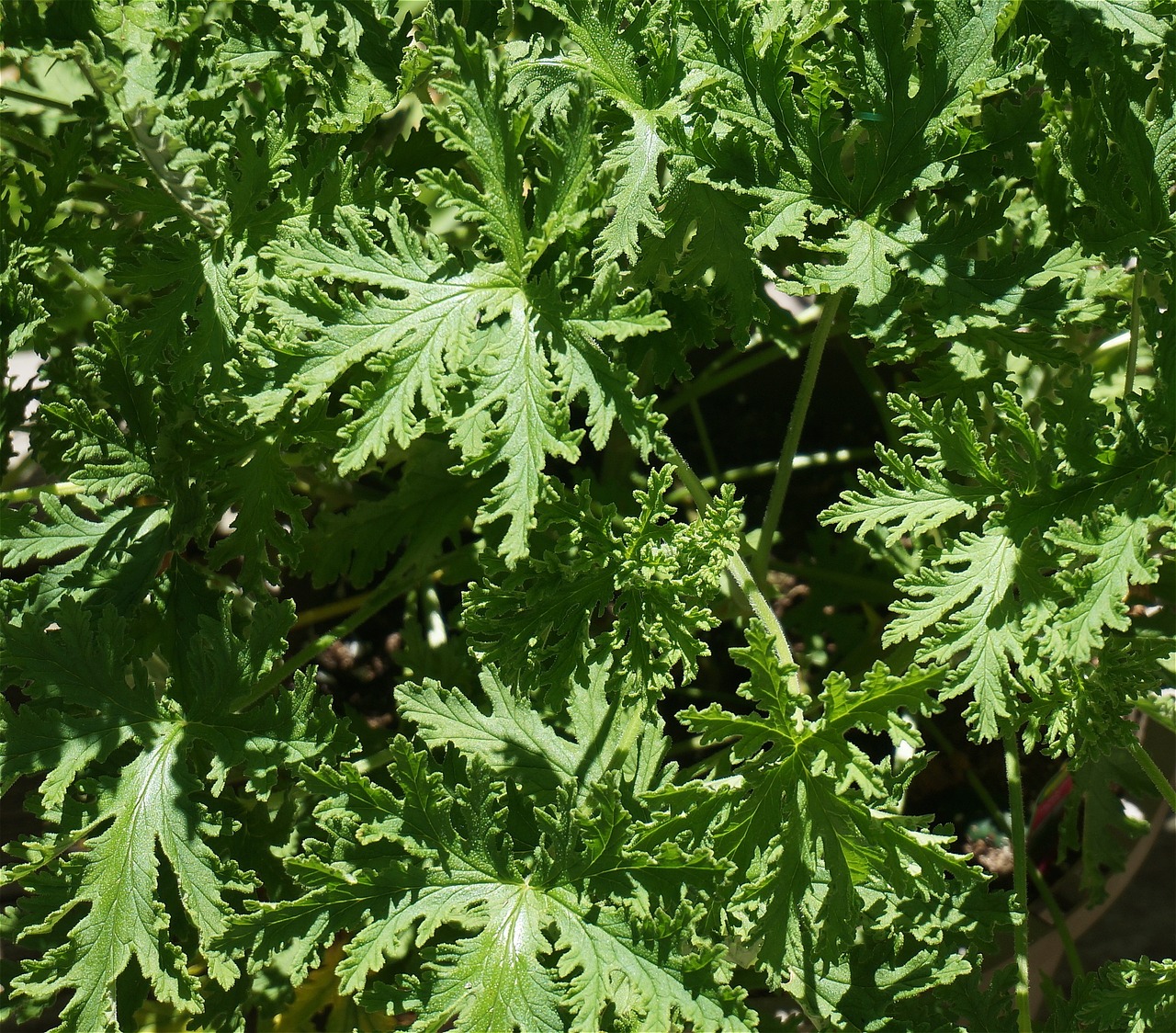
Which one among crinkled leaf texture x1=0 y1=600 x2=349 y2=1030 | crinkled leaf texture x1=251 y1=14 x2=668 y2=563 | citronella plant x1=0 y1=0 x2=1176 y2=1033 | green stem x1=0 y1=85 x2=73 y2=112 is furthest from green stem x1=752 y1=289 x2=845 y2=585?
green stem x1=0 y1=85 x2=73 y2=112

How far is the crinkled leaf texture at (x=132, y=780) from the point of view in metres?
1.15

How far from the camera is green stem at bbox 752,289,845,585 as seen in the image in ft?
4.48

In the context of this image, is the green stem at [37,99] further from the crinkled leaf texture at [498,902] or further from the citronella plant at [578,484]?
the crinkled leaf texture at [498,902]

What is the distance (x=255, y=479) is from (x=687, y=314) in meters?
0.53

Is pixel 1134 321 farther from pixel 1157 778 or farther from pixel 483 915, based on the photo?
pixel 483 915

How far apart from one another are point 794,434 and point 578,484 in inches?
13.2

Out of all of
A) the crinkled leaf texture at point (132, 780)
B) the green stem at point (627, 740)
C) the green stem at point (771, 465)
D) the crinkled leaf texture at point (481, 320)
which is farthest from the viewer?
the green stem at point (771, 465)

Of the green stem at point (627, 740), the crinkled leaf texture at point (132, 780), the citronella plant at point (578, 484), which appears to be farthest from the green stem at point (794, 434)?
the crinkled leaf texture at point (132, 780)

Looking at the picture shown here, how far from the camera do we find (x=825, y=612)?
1.86m

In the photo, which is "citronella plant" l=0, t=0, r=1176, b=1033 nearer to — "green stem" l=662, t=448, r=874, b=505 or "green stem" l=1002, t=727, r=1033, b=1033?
"green stem" l=1002, t=727, r=1033, b=1033

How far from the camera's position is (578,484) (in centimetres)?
123

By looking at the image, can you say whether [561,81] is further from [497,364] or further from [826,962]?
[826,962]

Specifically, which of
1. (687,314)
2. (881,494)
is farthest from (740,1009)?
(687,314)

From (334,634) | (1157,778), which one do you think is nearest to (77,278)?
(334,634)
